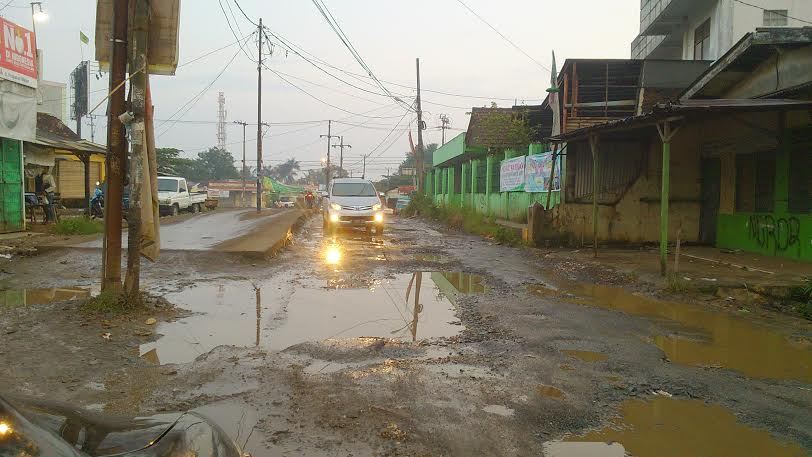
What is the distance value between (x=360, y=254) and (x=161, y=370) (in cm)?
812

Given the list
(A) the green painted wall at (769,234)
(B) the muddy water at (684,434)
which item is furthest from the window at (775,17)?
(B) the muddy water at (684,434)

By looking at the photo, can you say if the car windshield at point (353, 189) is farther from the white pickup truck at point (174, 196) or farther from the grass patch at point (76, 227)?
the white pickup truck at point (174, 196)

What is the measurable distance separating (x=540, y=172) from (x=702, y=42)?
9.23 metres

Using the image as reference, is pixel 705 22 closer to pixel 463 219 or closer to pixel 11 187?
pixel 463 219

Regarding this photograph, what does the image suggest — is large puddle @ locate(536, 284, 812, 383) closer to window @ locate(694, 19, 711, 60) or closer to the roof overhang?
the roof overhang

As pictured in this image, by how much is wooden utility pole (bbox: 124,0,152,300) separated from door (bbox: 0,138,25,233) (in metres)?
9.02

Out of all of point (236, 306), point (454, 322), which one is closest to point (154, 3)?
point (236, 306)

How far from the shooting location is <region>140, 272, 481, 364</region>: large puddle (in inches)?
215

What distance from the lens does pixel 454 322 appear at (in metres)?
6.40

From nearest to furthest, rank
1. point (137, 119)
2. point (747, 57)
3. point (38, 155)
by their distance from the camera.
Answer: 1. point (137, 119)
2. point (747, 57)
3. point (38, 155)

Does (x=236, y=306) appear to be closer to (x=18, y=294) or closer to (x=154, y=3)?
(x=18, y=294)

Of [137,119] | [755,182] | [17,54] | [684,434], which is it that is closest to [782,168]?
[755,182]

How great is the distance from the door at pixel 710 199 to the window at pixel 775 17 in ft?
26.0

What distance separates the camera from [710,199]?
13.3 meters
